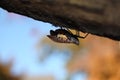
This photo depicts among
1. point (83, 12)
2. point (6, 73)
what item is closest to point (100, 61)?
point (6, 73)

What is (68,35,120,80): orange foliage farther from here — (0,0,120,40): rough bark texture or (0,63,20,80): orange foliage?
(0,0,120,40): rough bark texture

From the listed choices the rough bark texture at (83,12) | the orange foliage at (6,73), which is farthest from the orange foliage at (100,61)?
the rough bark texture at (83,12)

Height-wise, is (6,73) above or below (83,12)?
above

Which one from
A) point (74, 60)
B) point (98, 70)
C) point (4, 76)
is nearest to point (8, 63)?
point (4, 76)

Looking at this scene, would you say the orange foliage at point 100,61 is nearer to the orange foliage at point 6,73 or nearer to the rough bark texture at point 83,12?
the orange foliage at point 6,73

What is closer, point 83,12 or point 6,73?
point 83,12

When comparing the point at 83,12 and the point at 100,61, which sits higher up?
the point at 100,61

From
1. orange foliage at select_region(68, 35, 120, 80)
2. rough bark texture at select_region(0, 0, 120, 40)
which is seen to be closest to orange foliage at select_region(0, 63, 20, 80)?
orange foliage at select_region(68, 35, 120, 80)

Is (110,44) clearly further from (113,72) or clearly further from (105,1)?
(105,1)

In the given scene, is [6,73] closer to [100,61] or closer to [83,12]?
[100,61]
